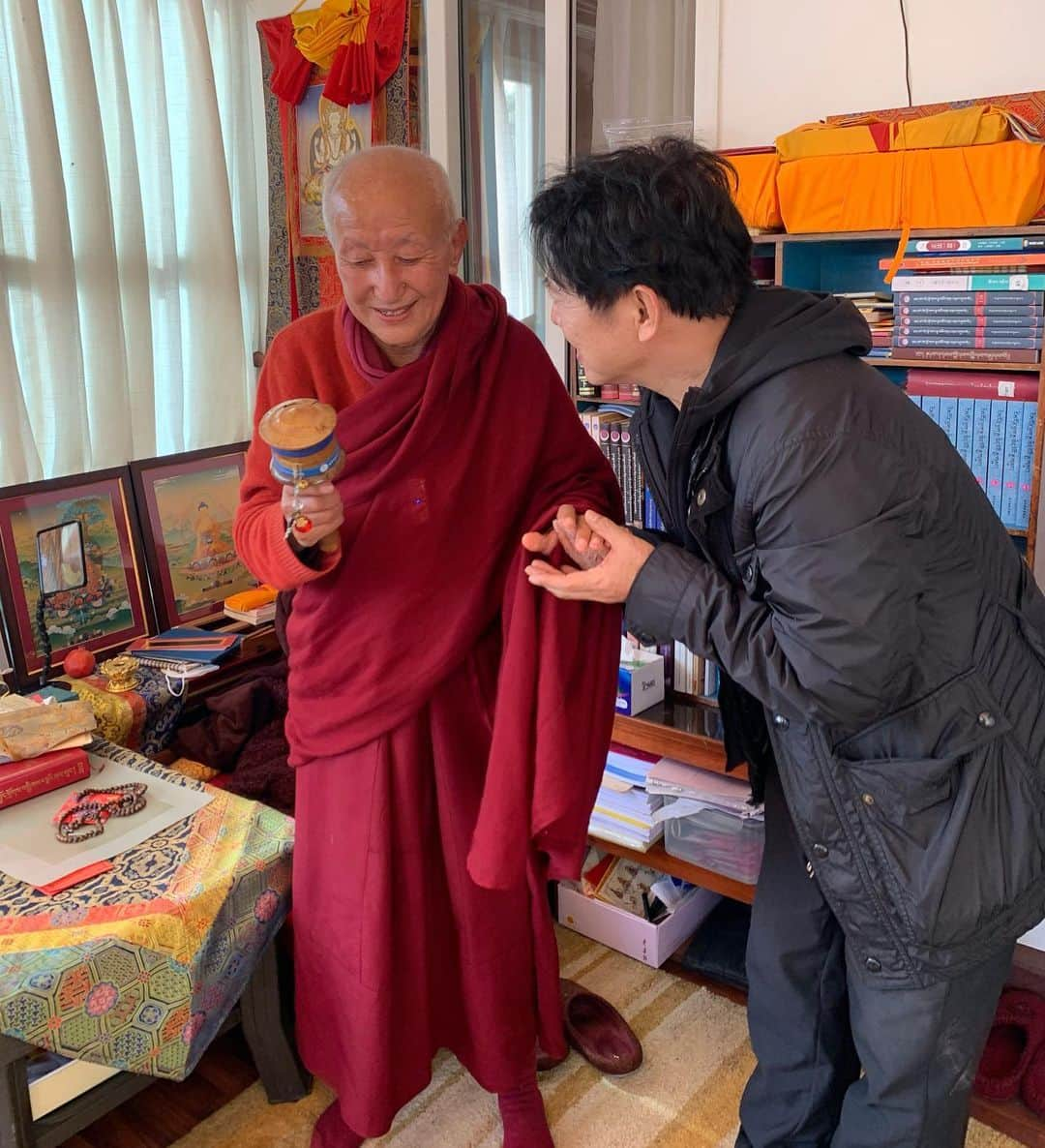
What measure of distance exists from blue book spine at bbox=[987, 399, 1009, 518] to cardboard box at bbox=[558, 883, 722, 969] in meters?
1.01

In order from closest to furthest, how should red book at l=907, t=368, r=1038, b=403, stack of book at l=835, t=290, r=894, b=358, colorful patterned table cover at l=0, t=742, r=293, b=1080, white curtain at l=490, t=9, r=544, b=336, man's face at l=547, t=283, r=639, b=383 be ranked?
man's face at l=547, t=283, r=639, b=383 → colorful patterned table cover at l=0, t=742, r=293, b=1080 → red book at l=907, t=368, r=1038, b=403 → stack of book at l=835, t=290, r=894, b=358 → white curtain at l=490, t=9, r=544, b=336

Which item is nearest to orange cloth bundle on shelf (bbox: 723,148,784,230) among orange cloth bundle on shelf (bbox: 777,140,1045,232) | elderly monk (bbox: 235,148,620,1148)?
orange cloth bundle on shelf (bbox: 777,140,1045,232)

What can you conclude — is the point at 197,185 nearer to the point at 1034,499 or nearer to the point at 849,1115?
the point at 1034,499

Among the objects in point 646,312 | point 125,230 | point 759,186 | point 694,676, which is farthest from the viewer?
point 125,230

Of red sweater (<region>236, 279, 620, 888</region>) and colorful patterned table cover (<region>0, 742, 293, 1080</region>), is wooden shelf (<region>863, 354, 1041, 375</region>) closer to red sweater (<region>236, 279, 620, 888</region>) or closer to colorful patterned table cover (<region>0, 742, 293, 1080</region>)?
red sweater (<region>236, 279, 620, 888</region>)

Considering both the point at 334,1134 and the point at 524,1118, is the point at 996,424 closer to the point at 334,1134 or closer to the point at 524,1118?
the point at 524,1118

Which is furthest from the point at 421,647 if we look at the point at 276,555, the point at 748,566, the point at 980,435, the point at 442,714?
the point at 980,435

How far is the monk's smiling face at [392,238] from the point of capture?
1.36 m

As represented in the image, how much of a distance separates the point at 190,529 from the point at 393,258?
1296 millimetres

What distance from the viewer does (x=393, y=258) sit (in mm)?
1375

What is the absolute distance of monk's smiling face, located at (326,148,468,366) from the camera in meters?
1.36

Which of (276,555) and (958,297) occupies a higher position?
(958,297)

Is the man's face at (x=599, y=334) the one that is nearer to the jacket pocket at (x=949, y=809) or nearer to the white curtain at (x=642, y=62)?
the jacket pocket at (x=949, y=809)

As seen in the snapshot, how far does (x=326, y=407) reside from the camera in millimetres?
1206
